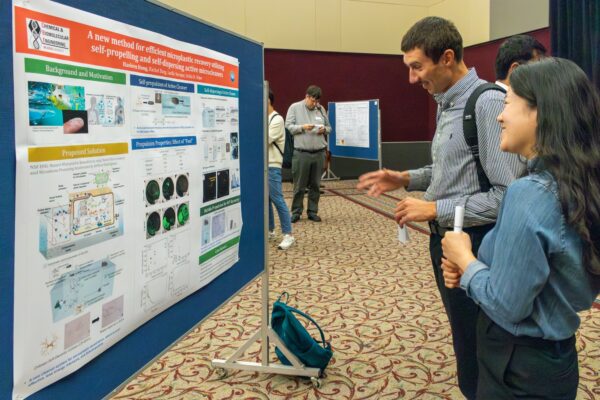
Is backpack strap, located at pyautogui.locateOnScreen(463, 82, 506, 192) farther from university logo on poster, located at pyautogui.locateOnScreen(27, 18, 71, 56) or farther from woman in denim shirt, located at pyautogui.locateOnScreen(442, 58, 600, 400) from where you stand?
university logo on poster, located at pyautogui.locateOnScreen(27, 18, 71, 56)

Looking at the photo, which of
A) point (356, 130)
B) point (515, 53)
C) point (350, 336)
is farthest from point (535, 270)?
point (356, 130)

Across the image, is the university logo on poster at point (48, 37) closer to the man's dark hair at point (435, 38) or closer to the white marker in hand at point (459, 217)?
the white marker in hand at point (459, 217)

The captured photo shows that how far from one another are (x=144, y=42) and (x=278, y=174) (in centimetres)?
372

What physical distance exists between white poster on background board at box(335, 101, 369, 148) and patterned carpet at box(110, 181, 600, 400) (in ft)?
13.1

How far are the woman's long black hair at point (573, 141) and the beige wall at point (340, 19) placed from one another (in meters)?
7.92

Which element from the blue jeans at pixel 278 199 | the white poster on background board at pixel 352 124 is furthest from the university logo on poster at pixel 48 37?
the white poster on background board at pixel 352 124

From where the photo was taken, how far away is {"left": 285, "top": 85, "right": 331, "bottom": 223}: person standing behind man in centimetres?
591

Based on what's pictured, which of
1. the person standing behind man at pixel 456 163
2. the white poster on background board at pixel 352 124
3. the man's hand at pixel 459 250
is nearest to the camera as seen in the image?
the man's hand at pixel 459 250

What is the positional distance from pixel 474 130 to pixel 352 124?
7.53m

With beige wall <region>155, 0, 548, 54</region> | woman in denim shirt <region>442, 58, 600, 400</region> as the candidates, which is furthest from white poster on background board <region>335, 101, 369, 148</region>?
woman in denim shirt <region>442, 58, 600, 400</region>

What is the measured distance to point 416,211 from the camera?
1617 millimetres

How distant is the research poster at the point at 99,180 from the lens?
3.25ft

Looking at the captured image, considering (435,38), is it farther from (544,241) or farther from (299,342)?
(299,342)

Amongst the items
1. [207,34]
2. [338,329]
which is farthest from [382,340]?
[207,34]
